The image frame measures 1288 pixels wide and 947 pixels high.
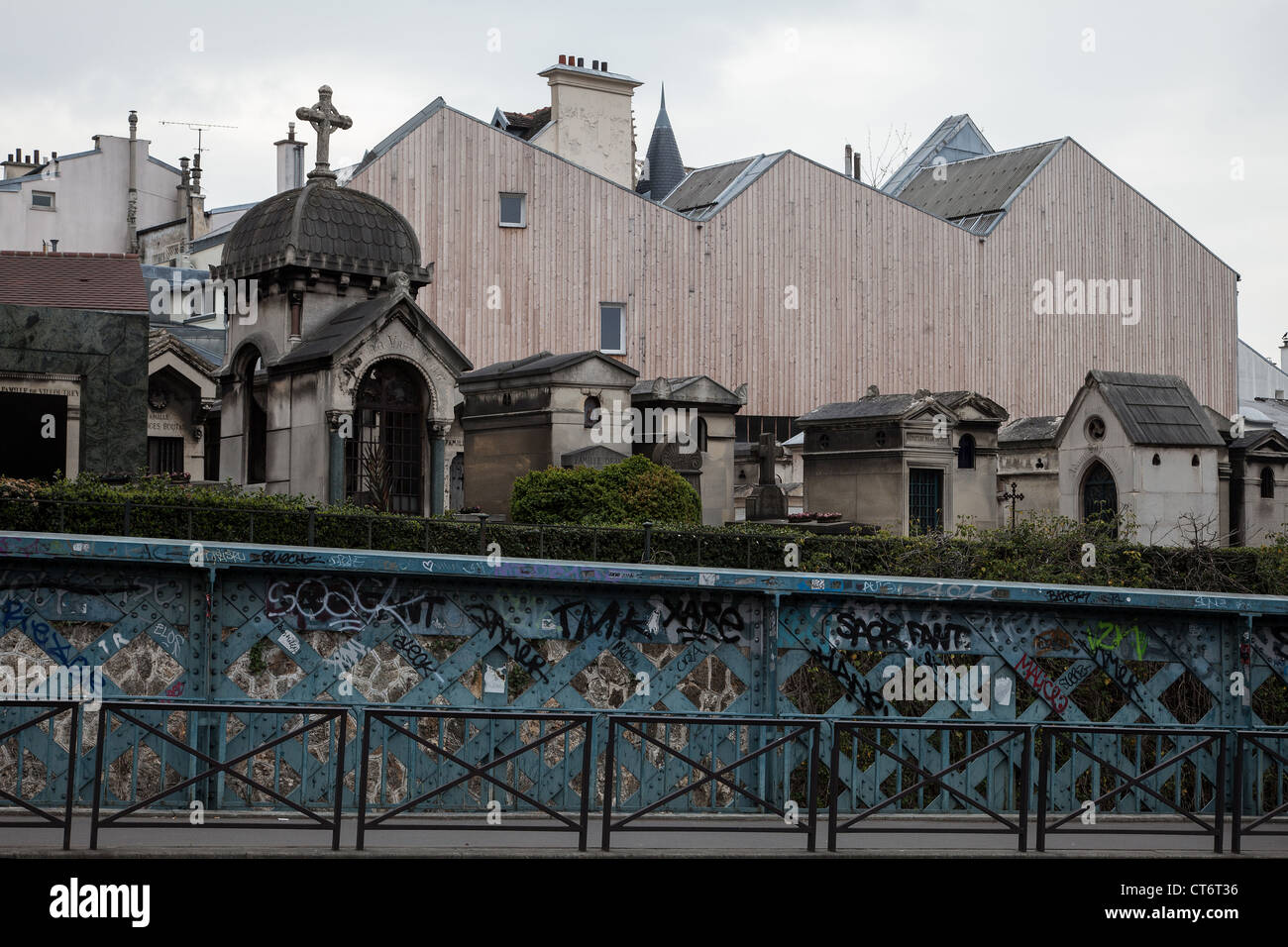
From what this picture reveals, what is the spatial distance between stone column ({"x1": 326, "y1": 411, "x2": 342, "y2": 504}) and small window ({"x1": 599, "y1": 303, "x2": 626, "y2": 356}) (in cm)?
2070

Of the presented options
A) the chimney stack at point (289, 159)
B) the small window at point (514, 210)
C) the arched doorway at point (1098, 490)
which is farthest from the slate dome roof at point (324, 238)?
the chimney stack at point (289, 159)

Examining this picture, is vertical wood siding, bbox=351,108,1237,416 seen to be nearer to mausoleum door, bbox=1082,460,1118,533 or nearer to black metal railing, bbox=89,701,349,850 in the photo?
mausoleum door, bbox=1082,460,1118,533

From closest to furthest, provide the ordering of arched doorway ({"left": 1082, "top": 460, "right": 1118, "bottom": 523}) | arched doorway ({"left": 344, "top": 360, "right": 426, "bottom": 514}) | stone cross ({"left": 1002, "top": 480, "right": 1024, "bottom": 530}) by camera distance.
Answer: arched doorway ({"left": 344, "top": 360, "right": 426, "bottom": 514}) < arched doorway ({"left": 1082, "top": 460, "right": 1118, "bottom": 523}) < stone cross ({"left": 1002, "top": 480, "right": 1024, "bottom": 530})

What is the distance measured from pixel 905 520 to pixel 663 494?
8.05 meters

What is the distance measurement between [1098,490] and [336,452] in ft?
47.8

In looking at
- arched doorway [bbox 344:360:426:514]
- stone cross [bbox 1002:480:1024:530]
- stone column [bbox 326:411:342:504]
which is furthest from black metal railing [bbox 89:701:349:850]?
stone cross [bbox 1002:480:1024:530]

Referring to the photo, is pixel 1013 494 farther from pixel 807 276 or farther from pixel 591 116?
pixel 591 116

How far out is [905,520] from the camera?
29.4m

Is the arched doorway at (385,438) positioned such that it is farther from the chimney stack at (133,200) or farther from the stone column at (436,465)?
the chimney stack at (133,200)

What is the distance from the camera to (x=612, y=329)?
41.6m

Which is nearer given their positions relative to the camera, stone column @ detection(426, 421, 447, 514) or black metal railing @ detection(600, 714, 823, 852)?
black metal railing @ detection(600, 714, 823, 852)

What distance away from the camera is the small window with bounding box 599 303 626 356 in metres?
41.4

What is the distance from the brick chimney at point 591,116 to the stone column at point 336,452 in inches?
1166
